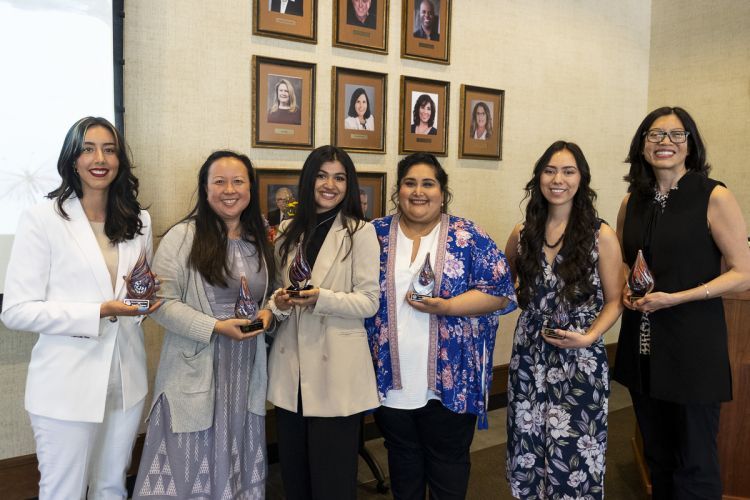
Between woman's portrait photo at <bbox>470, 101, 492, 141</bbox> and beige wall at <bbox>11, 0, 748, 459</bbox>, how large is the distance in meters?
0.14

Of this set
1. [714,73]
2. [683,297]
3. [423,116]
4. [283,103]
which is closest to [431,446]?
[683,297]

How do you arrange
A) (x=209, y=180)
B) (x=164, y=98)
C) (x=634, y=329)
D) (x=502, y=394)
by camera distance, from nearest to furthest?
(x=209, y=180), (x=634, y=329), (x=164, y=98), (x=502, y=394)

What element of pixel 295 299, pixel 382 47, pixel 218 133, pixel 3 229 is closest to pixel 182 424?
pixel 295 299

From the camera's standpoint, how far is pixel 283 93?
10.0 feet

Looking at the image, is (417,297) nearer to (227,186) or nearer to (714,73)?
(227,186)

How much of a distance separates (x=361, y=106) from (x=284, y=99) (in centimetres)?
49

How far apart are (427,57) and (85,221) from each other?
236 centimetres

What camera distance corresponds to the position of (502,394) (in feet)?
13.6

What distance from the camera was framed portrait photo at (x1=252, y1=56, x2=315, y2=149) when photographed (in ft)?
9.78

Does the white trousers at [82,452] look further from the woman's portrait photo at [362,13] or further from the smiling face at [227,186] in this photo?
the woman's portrait photo at [362,13]

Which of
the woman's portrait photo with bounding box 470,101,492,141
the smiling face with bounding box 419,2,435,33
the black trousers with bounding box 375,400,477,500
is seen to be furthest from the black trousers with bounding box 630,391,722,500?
the smiling face with bounding box 419,2,435,33

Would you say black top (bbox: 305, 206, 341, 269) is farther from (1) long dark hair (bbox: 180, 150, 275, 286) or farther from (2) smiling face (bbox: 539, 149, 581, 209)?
(2) smiling face (bbox: 539, 149, 581, 209)

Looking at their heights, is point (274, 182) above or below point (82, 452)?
above

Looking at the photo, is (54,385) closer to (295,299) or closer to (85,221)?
(85,221)
